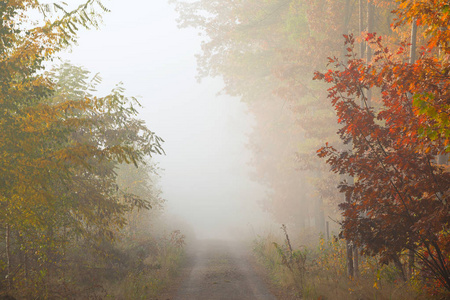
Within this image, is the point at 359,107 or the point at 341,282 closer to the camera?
the point at 359,107

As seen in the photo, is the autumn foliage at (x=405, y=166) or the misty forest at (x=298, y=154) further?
the misty forest at (x=298, y=154)

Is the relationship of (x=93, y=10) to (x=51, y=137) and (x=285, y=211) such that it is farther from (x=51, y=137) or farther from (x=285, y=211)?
(x=285, y=211)

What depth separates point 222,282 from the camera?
11.4 metres

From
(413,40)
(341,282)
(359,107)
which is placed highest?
(413,40)

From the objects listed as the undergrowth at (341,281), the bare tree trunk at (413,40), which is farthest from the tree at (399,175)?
the bare tree trunk at (413,40)

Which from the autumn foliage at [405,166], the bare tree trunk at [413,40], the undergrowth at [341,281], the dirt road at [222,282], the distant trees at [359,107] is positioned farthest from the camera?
the dirt road at [222,282]

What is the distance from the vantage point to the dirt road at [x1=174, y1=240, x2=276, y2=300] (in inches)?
383

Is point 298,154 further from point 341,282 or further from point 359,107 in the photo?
point 359,107

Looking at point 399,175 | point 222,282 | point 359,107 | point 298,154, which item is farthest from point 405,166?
point 298,154

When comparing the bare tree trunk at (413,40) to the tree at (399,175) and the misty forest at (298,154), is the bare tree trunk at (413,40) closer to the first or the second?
the misty forest at (298,154)

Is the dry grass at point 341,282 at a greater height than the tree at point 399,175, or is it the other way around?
the tree at point 399,175

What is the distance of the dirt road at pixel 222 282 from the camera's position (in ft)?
31.9

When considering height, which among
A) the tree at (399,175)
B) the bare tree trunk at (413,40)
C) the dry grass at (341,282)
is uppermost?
the bare tree trunk at (413,40)

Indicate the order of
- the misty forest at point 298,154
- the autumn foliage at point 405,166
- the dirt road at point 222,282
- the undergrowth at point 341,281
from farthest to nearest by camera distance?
the dirt road at point 222,282
the undergrowth at point 341,281
the misty forest at point 298,154
the autumn foliage at point 405,166
